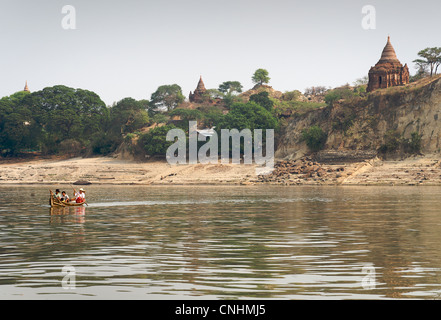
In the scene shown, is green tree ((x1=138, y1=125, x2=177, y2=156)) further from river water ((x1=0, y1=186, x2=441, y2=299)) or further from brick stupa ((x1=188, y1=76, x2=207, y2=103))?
river water ((x1=0, y1=186, x2=441, y2=299))

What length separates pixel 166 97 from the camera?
13438 centimetres

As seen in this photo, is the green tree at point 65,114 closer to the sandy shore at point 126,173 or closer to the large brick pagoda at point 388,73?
the sandy shore at point 126,173

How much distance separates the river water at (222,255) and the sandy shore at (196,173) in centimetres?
3914

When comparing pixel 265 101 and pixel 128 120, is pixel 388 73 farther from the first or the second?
pixel 128 120

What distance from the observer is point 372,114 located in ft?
281

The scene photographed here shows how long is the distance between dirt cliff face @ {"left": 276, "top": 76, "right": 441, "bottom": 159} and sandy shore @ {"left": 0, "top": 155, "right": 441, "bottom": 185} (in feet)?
16.8

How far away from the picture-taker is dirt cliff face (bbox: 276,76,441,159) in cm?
7856

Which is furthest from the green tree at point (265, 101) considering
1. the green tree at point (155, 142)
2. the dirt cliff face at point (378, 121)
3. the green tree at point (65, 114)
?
the green tree at point (65, 114)

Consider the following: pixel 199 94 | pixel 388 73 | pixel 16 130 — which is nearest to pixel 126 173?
pixel 16 130

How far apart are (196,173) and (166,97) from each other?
54.1 m

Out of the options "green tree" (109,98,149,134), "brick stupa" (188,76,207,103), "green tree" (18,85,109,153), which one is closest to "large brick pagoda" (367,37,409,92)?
"green tree" (109,98,149,134)

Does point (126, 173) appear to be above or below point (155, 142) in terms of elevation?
below
